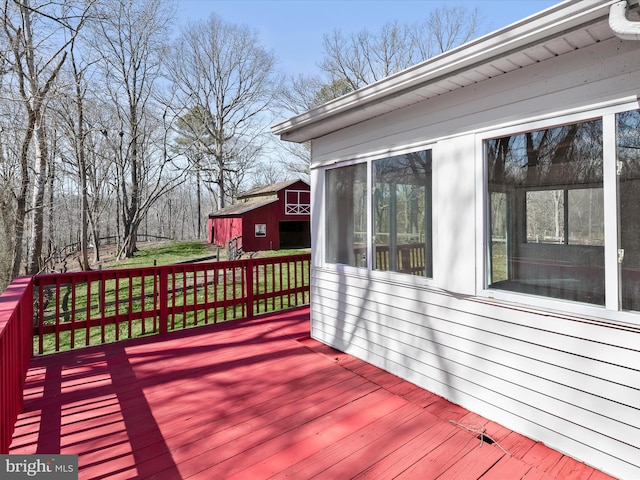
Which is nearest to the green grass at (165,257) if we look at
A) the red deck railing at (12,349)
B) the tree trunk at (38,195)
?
the tree trunk at (38,195)

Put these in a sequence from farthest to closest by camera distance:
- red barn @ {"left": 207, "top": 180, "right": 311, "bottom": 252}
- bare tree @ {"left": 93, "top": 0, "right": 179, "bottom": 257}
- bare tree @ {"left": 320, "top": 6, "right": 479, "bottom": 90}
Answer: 1. red barn @ {"left": 207, "top": 180, "right": 311, "bottom": 252}
2. bare tree @ {"left": 320, "top": 6, "right": 479, "bottom": 90}
3. bare tree @ {"left": 93, "top": 0, "right": 179, "bottom": 257}

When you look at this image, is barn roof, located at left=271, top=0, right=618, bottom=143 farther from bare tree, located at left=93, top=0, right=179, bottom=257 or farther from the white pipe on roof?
bare tree, located at left=93, top=0, right=179, bottom=257

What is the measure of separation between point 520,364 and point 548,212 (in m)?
1.08

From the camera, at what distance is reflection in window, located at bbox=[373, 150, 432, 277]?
295cm

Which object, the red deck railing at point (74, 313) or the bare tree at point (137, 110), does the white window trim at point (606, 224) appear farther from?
the bare tree at point (137, 110)

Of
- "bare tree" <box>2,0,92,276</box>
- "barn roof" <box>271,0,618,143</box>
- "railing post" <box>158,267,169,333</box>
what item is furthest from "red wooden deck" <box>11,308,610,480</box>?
"bare tree" <box>2,0,92,276</box>

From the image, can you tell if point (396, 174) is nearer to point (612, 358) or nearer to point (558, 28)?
point (558, 28)

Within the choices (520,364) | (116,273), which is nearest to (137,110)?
(116,273)

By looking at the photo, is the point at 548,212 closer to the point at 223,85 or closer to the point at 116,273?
the point at 116,273

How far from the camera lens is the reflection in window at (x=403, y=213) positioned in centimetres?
295

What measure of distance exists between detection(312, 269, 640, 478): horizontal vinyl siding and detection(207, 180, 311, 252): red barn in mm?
15656

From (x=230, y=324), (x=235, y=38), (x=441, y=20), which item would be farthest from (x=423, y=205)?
(x=235, y=38)

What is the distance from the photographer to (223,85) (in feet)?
77.8

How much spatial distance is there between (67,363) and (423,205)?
363 centimetres
